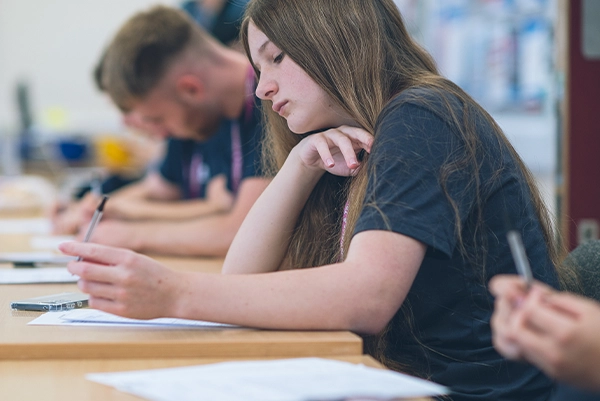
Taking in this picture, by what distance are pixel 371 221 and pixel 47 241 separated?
1460 mm

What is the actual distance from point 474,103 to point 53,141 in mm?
4595

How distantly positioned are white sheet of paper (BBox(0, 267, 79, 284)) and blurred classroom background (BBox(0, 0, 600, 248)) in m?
1.15

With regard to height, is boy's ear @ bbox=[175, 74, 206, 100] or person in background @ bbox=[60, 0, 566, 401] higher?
boy's ear @ bbox=[175, 74, 206, 100]

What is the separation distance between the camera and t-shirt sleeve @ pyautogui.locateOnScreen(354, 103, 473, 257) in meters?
0.86

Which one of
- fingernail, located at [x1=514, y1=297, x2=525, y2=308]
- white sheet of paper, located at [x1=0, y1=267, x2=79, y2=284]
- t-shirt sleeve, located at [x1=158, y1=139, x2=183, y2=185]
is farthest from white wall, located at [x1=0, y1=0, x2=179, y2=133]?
fingernail, located at [x1=514, y1=297, x2=525, y2=308]

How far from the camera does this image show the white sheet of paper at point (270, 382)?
24.0 inches

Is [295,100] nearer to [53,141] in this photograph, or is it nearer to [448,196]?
[448,196]

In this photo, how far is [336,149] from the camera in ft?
3.80

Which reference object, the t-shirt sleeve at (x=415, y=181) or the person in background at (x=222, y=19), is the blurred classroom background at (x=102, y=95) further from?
the t-shirt sleeve at (x=415, y=181)

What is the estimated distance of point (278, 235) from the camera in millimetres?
1204

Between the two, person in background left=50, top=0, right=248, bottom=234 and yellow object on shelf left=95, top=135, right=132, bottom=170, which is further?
yellow object on shelf left=95, top=135, right=132, bottom=170

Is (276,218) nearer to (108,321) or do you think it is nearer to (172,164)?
(108,321)

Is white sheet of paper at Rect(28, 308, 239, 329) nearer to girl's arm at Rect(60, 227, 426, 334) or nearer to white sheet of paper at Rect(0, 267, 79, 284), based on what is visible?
girl's arm at Rect(60, 227, 426, 334)

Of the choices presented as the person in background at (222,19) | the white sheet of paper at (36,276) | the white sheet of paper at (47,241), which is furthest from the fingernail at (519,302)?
the person in background at (222,19)
